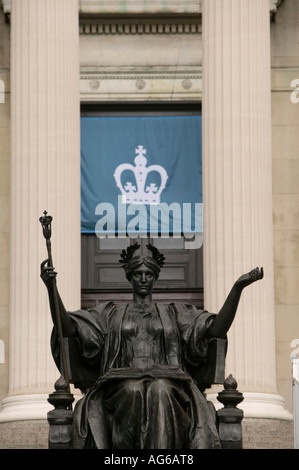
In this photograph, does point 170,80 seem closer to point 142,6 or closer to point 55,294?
point 142,6

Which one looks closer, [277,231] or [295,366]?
[295,366]

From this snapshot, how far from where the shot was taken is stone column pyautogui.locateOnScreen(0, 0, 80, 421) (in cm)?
3200

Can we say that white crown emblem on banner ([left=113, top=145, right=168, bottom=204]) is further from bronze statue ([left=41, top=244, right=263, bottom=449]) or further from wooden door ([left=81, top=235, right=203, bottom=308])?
bronze statue ([left=41, top=244, right=263, bottom=449])

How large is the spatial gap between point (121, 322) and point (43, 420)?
11502mm

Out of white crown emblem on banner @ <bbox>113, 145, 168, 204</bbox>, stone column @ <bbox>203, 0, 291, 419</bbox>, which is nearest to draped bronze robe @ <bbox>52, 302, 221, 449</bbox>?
stone column @ <bbox>203, 0, 291, 419</bbox>

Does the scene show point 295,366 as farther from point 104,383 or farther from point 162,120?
point 104,383

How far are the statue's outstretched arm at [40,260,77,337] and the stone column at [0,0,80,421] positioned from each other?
37.9 ft

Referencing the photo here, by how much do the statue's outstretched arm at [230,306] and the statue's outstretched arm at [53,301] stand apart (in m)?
Answer: 1.66

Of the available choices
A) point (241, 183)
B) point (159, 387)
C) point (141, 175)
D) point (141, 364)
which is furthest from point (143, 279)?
point (141, 175)

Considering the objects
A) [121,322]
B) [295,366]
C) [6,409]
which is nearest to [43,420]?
[6,409]

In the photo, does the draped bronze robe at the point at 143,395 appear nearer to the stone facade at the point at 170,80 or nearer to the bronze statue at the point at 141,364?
the bronze statue at the point at 141,364

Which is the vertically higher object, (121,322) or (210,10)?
(210,10)

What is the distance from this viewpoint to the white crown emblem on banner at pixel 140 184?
37.9 metres

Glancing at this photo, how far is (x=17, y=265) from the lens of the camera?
32.5 meters
